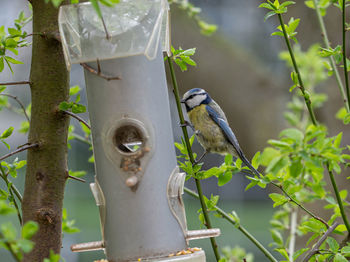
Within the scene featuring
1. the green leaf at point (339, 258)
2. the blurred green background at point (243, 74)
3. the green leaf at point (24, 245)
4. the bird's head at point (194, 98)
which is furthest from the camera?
the blurred green background at point (243, 74)

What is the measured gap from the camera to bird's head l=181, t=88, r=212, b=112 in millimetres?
2004

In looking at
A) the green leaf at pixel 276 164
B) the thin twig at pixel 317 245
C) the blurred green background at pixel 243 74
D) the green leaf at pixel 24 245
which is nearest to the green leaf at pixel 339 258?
the thin twig at pixel 317 245

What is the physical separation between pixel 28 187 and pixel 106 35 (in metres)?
0.39

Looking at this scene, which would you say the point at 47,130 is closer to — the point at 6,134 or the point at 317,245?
the point at 6,134

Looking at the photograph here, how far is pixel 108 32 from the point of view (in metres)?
1.24

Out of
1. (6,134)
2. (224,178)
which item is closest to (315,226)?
(224,178)

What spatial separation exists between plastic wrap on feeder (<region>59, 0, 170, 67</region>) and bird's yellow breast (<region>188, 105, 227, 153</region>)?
779mm

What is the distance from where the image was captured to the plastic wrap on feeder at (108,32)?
1.25m

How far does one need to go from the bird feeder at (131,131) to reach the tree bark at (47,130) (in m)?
0.06

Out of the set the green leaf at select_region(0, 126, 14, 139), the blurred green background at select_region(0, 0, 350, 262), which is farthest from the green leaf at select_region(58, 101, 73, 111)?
the blurred green background at select_region(0, 0, 350, 262)

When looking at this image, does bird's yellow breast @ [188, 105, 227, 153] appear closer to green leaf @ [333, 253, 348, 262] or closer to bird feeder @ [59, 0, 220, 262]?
bird feeder @ [59, 0, 220, 262]

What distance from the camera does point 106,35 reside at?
1.23m

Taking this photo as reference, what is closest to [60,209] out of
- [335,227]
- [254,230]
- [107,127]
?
[107,127]

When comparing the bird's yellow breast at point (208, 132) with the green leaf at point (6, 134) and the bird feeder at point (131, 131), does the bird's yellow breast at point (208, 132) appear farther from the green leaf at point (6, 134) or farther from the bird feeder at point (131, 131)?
the green leaf at point (6, 134)
